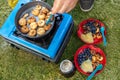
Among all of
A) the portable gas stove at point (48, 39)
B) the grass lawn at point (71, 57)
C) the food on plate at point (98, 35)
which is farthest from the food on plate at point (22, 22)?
the food on plate at point (98, 35)

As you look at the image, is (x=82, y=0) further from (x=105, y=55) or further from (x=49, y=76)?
(x=49, y=76)

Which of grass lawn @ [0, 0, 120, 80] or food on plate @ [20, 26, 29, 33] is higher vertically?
food on plate @ [20, 26, 29, 33]

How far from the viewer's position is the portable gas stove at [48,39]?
2244 mm

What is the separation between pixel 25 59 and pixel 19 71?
134mm

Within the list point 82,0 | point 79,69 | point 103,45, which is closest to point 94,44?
point 103,45

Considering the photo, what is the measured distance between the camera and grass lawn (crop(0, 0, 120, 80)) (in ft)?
8.03

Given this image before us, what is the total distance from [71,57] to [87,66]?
213 millimetres

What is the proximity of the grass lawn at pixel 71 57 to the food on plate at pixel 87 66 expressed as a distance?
3.5 inches

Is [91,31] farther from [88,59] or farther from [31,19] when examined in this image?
[31,19]

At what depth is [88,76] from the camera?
237 centimetres

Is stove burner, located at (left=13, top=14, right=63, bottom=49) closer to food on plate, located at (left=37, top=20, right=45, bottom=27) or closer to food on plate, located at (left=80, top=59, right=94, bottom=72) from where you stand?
food on plate, located at (left=37, top=20, right=45, bottom=27)

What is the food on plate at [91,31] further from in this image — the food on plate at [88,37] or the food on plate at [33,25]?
the food on plate at [33,25]

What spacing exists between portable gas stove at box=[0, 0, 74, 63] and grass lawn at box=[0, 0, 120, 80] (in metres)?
0.16

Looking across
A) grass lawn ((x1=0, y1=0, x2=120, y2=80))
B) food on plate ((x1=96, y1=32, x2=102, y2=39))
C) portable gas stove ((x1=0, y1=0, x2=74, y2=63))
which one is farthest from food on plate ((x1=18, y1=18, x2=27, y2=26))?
food on plate ((x1=96, y1=32, x2=102, y2=39))
